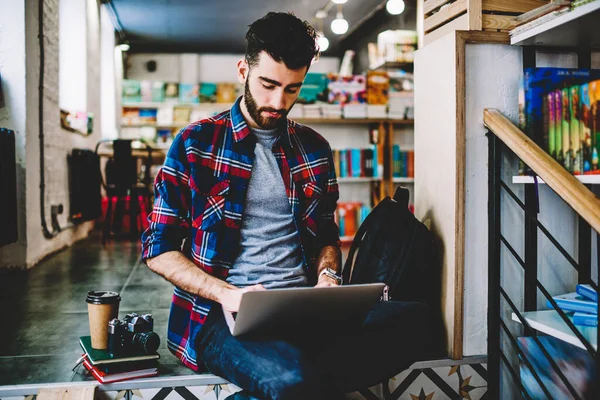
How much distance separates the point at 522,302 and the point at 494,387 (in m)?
0.29

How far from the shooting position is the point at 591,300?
4.97 ft

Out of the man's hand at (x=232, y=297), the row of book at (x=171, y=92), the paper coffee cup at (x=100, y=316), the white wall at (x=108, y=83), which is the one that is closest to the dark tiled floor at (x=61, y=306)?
the paper coffee cup at (x=100, y=316)

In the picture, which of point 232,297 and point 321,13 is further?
point 321,13

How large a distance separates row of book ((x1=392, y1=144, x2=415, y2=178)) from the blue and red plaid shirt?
3.89m

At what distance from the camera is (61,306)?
264 centimetres

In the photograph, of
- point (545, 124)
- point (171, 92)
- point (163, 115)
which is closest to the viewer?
point (545, 124)

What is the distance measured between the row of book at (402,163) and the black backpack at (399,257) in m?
3.63

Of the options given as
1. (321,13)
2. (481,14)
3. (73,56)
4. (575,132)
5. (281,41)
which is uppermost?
(321,13)

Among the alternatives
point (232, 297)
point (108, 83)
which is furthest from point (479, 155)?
point (108, 83)

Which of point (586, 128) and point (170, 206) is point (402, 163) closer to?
point (586, 128)

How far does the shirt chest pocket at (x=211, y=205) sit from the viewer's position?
5.05ft

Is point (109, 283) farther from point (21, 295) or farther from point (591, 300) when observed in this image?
point (591, 300)

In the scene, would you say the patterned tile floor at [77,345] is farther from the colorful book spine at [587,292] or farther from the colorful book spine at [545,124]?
the colorful book spine at [545,124]

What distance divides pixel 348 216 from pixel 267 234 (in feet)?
12.6
